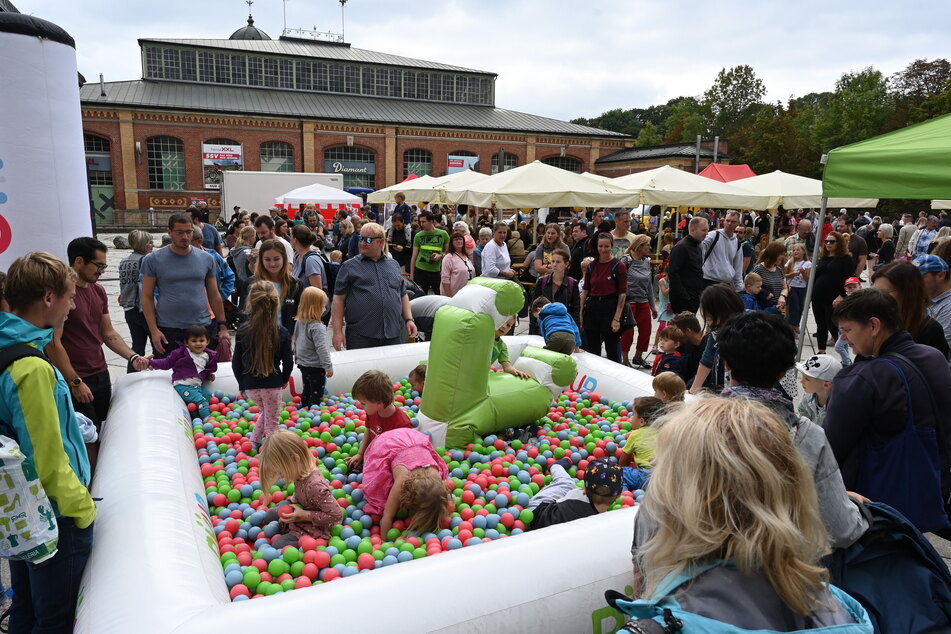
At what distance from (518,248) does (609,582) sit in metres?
8.90

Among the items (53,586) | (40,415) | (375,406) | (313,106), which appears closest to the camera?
(40,415)

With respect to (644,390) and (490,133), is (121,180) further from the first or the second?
(644,390)

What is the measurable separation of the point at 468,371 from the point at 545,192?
21.6 feet

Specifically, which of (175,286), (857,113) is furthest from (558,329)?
(857,113)

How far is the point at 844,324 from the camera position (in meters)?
2.93

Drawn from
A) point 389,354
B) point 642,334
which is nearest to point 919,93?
point 642,334

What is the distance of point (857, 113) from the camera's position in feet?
138

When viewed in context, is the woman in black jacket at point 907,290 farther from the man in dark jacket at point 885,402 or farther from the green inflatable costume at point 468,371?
the green inflatable costume at point 468,371

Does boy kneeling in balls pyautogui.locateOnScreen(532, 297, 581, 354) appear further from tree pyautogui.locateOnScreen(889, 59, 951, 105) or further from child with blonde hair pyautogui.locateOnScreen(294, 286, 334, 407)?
tree pyautogui.locateOnScreen(889, 59, 951, 105)

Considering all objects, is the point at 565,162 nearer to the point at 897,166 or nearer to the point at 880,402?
the point at 897,166

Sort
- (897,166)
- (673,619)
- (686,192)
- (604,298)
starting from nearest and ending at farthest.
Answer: (673,619)
(897,166)
(604,298)
(686,192)

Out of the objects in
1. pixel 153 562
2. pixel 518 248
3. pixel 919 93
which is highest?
pixel 919 93

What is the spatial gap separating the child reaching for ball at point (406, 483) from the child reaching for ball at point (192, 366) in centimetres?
237

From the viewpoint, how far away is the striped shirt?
5.78m
